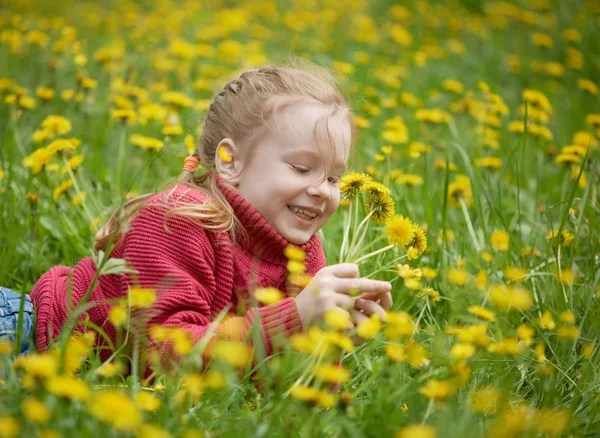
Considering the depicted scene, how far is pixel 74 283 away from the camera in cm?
175

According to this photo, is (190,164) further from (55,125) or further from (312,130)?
(55,125)

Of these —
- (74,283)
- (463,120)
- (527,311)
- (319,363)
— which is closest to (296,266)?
(319,363)

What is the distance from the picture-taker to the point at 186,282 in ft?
5.19

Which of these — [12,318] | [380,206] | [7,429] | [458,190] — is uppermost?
[7,429]

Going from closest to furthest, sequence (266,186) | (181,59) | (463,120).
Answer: (266,186) → (463,120) → (181,59)

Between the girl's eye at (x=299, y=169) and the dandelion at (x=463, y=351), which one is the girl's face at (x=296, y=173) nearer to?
the girl's eye at (x=299, y=169)

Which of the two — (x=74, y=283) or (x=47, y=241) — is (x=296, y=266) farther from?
(x=47, y=241)

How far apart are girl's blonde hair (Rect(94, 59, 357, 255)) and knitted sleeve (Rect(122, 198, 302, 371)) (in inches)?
1.4

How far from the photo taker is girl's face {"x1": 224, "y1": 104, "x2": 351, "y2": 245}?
1695mm

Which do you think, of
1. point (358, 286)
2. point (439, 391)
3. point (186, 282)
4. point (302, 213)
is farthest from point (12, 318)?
point (439, 391)

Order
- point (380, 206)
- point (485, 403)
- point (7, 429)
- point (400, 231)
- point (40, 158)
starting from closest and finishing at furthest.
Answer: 1. point (7, 429)
2. point (485, 403)
3. point (400, 231)
4. point (380, 206)
5. point (40, 158)

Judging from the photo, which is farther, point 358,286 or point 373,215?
point 373,215

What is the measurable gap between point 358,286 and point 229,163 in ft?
1.66

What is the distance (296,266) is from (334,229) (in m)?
1.18
